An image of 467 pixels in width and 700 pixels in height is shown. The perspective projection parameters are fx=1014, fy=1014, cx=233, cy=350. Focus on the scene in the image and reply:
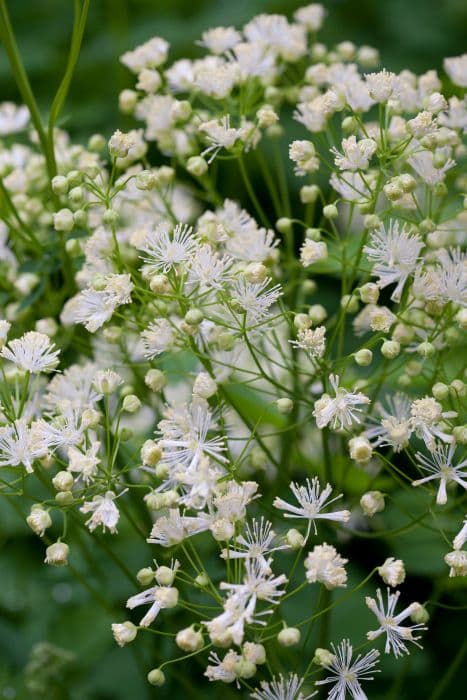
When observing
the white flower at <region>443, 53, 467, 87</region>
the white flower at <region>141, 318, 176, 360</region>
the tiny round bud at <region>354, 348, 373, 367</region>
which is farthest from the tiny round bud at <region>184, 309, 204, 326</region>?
the white flower at <region>443, 53, 467, 87</region>

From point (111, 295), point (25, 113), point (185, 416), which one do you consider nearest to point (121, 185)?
point (111, 295)

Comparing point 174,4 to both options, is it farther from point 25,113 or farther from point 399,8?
point 25,113

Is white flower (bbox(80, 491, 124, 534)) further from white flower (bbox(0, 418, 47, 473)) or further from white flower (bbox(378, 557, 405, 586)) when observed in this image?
white flower (bbox(378, 557, 405, 586))

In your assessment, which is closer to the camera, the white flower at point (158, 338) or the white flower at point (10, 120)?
the white flower at point (158, 338)

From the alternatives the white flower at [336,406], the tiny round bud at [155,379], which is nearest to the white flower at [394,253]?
the white flower at [336,406]

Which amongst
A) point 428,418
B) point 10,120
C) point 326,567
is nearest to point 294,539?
point 326,567

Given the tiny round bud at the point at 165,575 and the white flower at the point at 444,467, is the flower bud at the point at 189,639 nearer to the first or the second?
the tiny round bud at the point at 165,575
